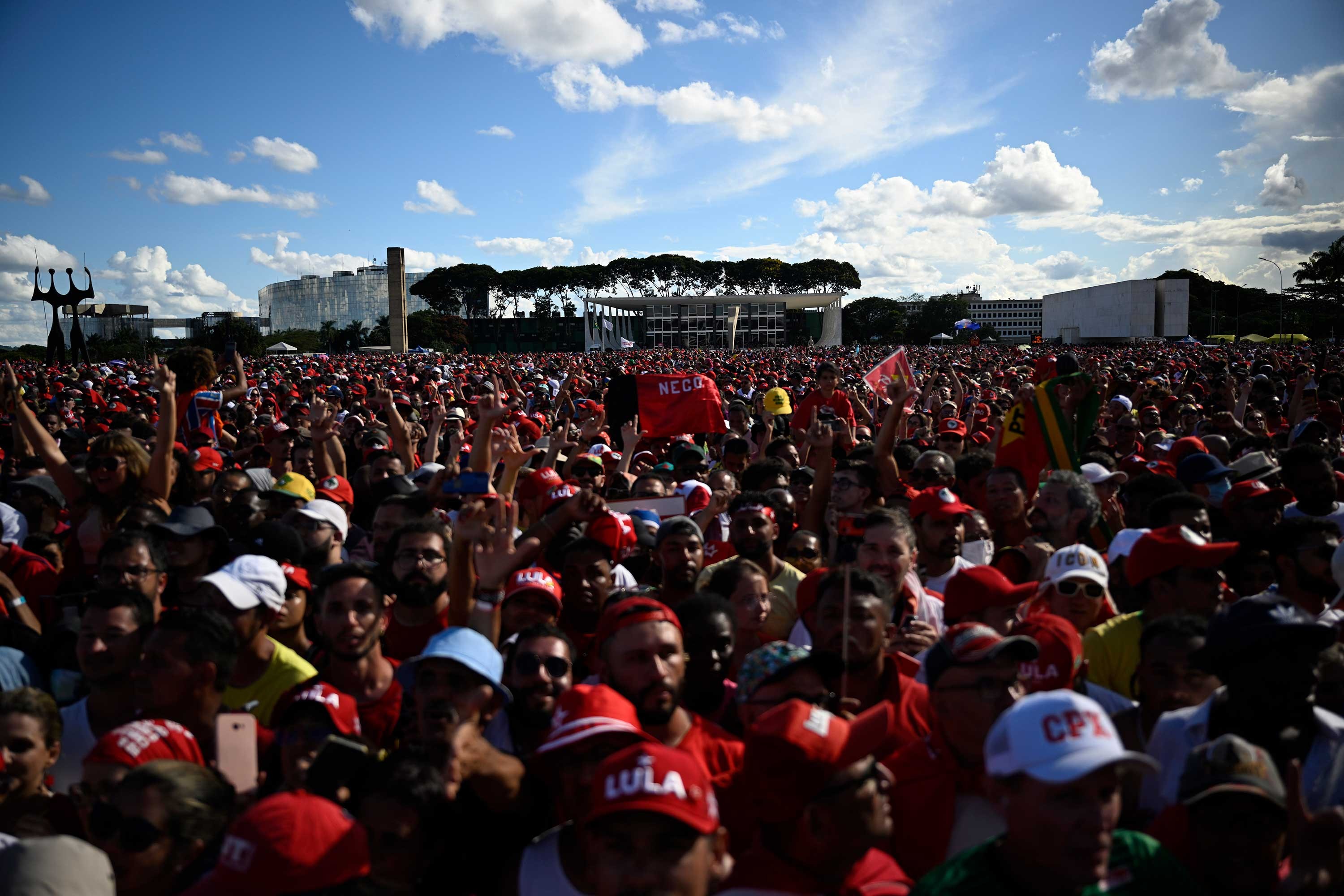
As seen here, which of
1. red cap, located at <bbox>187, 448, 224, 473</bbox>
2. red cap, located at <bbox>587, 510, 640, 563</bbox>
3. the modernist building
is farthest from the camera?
the modernist building

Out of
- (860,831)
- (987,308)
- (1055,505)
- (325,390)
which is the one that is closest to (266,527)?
(860,831)

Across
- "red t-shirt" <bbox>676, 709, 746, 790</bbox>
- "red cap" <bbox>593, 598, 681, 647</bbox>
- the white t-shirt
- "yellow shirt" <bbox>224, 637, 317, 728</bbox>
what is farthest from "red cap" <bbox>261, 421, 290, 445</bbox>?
"red t-shirt" <bbox>676, 709, 746, 790</bbox>

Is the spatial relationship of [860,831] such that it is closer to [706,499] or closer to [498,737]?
[498,737]

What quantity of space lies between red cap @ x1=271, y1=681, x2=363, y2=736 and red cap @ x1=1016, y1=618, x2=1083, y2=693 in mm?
2166

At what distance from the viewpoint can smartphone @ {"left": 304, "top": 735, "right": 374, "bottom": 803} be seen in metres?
2.31

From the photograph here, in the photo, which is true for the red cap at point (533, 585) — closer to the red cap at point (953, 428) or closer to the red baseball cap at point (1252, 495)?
the red baseball cap at point (1252, 495)

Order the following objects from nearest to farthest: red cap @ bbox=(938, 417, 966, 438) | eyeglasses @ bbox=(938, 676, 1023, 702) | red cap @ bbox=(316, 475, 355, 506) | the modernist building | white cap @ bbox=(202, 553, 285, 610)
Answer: eyeglasses @ bbox=(938, 676, 1023, 702), white cap @ bbox=(202, 553, 285, 610), red cap @ bbox=(316, 475, 355, 506), red cap @ bbox=(938, 417, 966, 438), the modernist building

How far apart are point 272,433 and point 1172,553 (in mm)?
7233

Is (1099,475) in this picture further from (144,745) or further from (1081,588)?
(144,745)

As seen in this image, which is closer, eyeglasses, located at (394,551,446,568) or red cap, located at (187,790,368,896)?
red cap, located at (187,790,368,896)

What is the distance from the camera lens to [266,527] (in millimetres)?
4121

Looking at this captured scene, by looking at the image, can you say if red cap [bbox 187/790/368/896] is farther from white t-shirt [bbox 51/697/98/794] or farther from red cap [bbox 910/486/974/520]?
red cap [bbox 910/486/974/520]

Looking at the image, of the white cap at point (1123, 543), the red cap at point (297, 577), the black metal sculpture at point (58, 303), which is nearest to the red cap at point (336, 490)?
the red cap at point (297, 577)

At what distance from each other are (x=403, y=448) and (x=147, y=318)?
465ft
